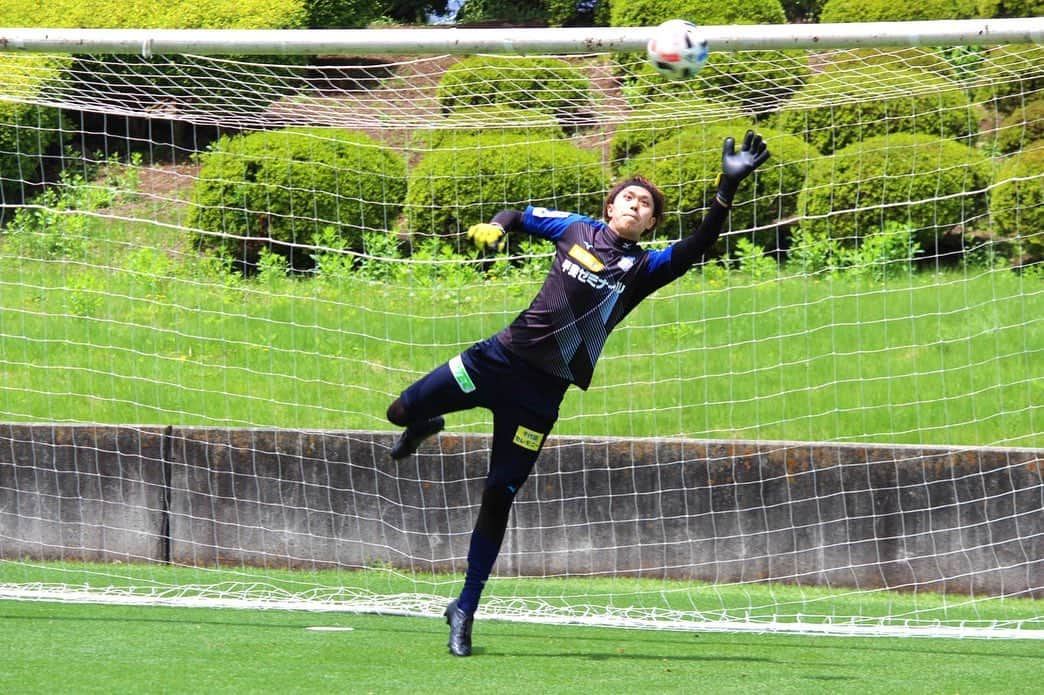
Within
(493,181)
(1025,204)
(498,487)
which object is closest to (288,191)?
(493,181)

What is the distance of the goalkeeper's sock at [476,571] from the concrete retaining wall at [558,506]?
80.8 inches

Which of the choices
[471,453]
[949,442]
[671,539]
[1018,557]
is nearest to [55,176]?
[471,453]

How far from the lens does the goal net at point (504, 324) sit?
7.69m

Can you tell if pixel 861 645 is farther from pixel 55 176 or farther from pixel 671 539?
pixel 55 176

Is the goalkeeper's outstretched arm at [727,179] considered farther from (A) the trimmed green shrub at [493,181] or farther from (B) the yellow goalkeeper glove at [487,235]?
(A) the trimmed green shrub at [493,181]

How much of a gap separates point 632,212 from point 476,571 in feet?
5.87

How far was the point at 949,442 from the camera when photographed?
28.9ft

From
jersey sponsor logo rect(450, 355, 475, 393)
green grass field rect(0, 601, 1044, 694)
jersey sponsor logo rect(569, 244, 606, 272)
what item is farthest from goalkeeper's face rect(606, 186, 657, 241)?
green grass field rect(0, 601, 1044, 694)

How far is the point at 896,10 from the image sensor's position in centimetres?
1321

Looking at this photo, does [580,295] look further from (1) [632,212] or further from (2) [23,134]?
(2) [23,134]

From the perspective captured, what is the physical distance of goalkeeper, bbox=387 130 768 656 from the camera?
5.98m

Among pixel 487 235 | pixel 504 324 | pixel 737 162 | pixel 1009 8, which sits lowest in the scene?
pixel 504 324

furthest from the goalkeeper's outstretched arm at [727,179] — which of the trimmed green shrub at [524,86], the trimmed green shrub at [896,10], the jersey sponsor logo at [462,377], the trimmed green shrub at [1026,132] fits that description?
the trimmed green shrub at [896,10]

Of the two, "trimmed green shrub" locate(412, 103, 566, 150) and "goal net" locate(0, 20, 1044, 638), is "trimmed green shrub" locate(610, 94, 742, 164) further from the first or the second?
"trimmed green shrub" locate(412, 103, 566, 150)
